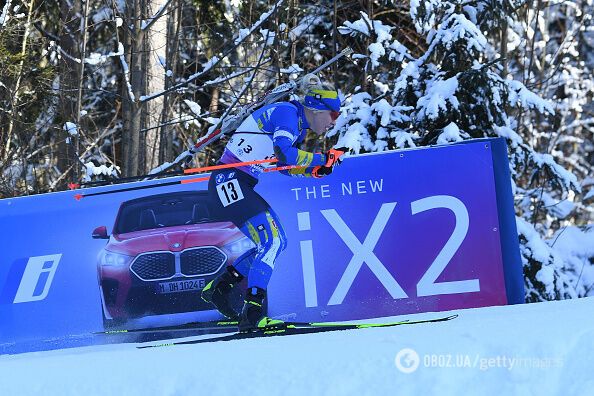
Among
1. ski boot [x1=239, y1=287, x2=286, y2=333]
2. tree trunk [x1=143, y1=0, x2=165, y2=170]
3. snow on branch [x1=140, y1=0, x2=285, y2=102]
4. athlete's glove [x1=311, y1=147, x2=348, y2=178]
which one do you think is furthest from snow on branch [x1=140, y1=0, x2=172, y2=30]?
ski boot [x1=239, y1=287, x2=286, y2=333]

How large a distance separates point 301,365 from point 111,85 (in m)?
11.3

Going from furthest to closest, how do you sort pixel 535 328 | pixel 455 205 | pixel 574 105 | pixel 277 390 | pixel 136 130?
pixel 574 105 → pixel 136 130 → pixel 455 205 → pixel 535 328 → pixel 277 390

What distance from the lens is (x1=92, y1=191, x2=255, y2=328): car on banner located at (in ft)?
24.0

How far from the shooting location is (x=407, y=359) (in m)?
5.09

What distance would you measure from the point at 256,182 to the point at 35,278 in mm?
2027

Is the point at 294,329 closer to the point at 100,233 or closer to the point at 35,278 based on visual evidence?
the point at 100,233

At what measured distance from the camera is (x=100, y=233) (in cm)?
756

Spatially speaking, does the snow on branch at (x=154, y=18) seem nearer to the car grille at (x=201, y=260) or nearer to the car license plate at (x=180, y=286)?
the car grille at (x=201, y=260)

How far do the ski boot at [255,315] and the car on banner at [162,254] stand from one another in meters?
0.55

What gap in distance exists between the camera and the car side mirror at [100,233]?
7547 millimetres

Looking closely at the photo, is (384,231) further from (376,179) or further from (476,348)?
(476,348)

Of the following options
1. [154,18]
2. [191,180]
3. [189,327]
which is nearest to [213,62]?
[154,18]

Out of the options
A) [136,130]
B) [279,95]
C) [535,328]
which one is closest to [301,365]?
[535,328]

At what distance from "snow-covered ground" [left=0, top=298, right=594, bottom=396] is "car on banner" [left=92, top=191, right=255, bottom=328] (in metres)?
1.64
